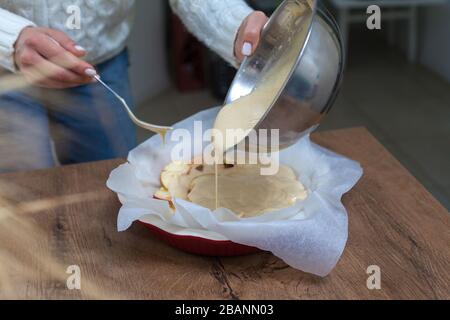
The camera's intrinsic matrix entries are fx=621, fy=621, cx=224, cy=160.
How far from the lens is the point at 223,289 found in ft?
2.59

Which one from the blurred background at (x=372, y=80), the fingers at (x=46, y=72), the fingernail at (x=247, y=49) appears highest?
the fingers at (x=46, y=72)

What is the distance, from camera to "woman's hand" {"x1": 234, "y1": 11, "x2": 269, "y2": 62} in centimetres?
102

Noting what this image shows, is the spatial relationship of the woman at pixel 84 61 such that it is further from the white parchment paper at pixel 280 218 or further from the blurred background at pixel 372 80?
the blurred background at pixel 372 80

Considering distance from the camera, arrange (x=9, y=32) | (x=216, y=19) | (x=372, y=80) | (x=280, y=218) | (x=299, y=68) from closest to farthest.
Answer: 1. (x=299, y=68)
2. (x=280, y=218)
3. (x=9, y=32)
4. (x=216, y=19)
5. (x=372, y=80)

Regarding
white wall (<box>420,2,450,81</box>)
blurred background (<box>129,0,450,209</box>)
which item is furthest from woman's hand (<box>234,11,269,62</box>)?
white wall (<box>420,2,450,81</box>)

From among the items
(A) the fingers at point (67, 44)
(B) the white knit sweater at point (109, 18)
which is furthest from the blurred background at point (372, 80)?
(A) the fingers at point (67, 44)

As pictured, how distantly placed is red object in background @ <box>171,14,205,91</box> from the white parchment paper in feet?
5.91

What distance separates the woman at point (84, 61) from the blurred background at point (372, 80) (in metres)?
0.99

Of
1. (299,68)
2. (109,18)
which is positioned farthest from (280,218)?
(109,18)

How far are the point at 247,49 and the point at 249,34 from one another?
31 mm

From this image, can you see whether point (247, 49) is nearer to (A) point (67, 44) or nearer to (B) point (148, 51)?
(A) point (67, 44)

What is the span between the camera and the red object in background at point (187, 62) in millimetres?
2756

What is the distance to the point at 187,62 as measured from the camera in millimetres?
2832

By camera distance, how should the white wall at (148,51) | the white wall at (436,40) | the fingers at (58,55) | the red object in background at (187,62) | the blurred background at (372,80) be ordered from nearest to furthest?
1. the fingers at (58,55)
2. the blurred background at (372,80)
3. the white wall at (148,51)
4. the red object in background at (187,62)
5. the white wall at (436,40)
